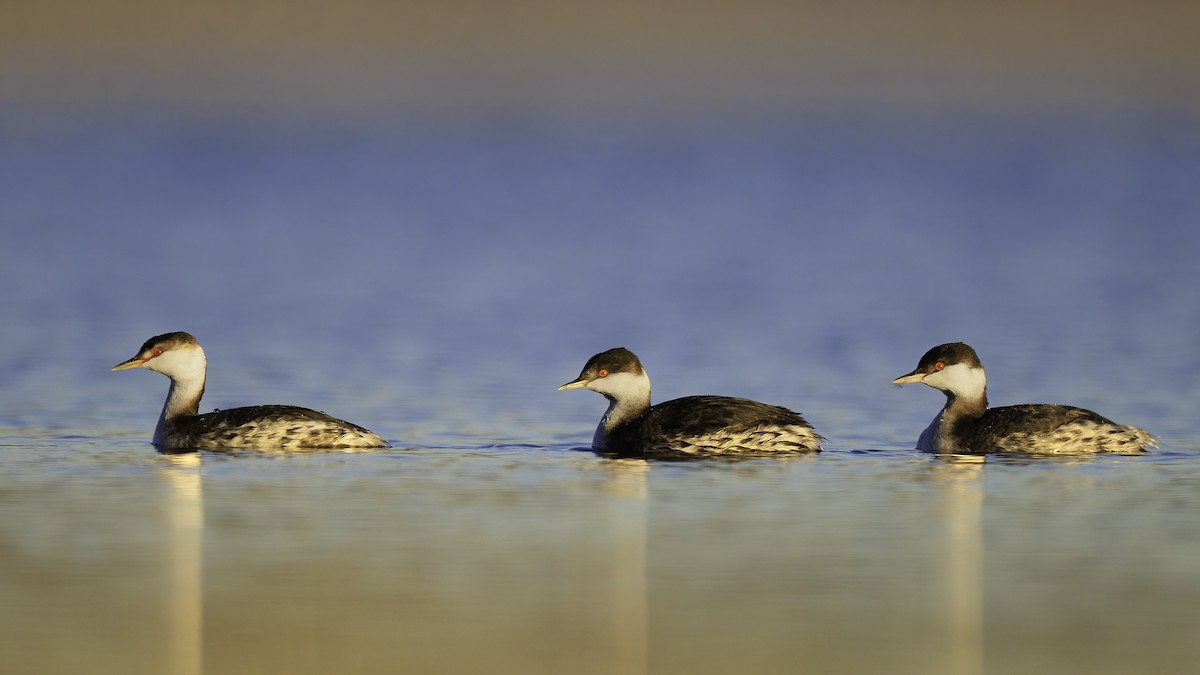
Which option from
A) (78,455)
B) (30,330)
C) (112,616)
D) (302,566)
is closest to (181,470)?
(78,455)

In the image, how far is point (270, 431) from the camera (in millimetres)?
13758

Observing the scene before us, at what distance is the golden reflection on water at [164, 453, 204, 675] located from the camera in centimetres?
771

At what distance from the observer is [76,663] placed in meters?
7.48

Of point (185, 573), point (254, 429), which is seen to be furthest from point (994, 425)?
point (185, 573)

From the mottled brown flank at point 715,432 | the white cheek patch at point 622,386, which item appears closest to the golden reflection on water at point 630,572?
the mottled brown flank at point 715,432

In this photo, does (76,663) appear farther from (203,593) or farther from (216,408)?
(216,408)

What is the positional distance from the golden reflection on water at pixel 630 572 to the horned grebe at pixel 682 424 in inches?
51.2

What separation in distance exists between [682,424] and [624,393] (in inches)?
25.8

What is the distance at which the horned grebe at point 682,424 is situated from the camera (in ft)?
45.1

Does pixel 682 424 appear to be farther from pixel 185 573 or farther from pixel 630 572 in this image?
pixel 185 573

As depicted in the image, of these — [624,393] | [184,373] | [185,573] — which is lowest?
[185,573]

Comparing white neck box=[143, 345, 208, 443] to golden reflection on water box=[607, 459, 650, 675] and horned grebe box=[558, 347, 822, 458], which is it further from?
golden reflection on water box=[607, 459, 650, 675]

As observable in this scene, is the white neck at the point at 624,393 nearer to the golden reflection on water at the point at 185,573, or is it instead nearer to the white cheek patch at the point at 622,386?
the white cheek patch at the point at 622,386

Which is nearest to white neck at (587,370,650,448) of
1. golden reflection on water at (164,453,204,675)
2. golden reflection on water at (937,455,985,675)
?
golden reflection on water at (937,455,985,675)
